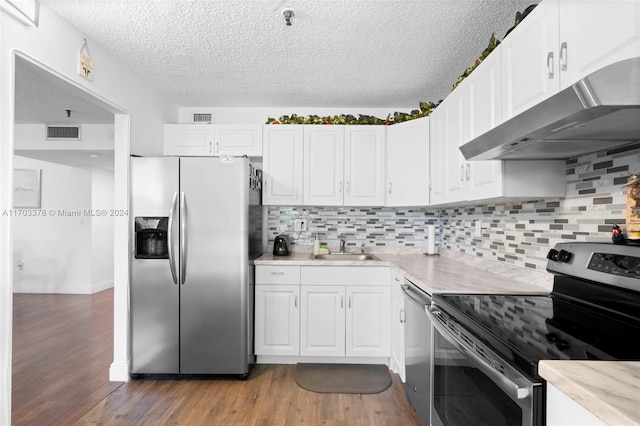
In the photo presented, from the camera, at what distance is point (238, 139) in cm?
325

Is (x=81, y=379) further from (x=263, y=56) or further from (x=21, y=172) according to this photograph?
(x=21, y=172)

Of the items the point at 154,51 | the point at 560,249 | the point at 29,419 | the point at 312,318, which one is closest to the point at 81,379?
the point at 29,419

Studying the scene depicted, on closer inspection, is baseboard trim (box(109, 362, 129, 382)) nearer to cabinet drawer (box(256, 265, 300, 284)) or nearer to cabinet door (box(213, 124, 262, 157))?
cabinet drawer (box(256, 265, 300, 284))

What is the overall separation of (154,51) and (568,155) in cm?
270

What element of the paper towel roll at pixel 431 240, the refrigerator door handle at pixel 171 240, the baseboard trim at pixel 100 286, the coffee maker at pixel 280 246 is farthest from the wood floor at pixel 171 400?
the baseboard trim at pixel 100 286

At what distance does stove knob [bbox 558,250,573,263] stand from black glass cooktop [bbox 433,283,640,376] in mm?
133

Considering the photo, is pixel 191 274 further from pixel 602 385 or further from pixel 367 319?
pixel 602 385

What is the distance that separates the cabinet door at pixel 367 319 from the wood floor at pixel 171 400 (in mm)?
328

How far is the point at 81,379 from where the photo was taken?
2.57 m

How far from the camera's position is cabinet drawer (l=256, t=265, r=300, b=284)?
110 inches

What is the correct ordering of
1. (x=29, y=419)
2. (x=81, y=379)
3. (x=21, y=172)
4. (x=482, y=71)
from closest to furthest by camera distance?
(x=482, y=71), (x=29, y=419), (x=81, y=379), (x=21, y=172)

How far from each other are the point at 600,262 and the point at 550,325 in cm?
39

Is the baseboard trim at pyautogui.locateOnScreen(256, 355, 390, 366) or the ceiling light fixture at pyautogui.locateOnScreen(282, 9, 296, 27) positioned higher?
the ceiling light fixture at pyautogui.locateOnScreen(282, 9, 296, 27)

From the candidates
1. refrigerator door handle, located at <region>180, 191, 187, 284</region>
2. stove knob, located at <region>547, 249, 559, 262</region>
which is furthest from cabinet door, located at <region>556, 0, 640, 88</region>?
refrigerator door handle, located at <region>180, 191, 187, 284</region>
